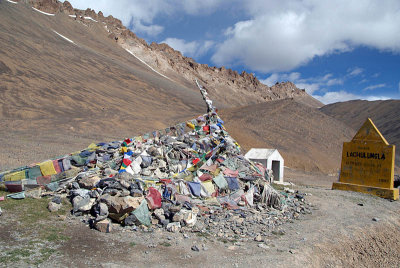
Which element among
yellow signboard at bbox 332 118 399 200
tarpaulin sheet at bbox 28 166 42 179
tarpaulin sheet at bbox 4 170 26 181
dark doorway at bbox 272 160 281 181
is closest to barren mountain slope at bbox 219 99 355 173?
dark doorway at bbox 272 160 281 181

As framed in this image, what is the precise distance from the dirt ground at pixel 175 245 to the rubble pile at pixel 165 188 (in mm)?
314

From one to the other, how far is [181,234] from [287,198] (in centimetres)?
442

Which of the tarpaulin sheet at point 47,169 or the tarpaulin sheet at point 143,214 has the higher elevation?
the tarpaulin sheet at point 47,169

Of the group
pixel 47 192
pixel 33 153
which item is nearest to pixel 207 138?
pixel 47 192

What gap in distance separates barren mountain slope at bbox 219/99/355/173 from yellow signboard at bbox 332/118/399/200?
11597mm

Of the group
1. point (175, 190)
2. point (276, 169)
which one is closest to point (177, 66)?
point (276, 169)

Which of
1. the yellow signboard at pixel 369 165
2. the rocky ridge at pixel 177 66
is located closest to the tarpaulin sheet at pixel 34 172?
the yellow signboard at pixel 369 165

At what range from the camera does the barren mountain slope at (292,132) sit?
84.0ft

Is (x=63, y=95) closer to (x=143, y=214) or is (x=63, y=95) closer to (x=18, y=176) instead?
(x=18, y=176)

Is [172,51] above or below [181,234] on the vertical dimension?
above

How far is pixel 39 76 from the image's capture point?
31.8 metres

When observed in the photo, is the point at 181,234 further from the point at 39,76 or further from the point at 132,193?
the point at 39,76

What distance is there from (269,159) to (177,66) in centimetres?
6479

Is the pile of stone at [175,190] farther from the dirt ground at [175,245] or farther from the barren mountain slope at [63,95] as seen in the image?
the barren mountain slope at [63,95]
